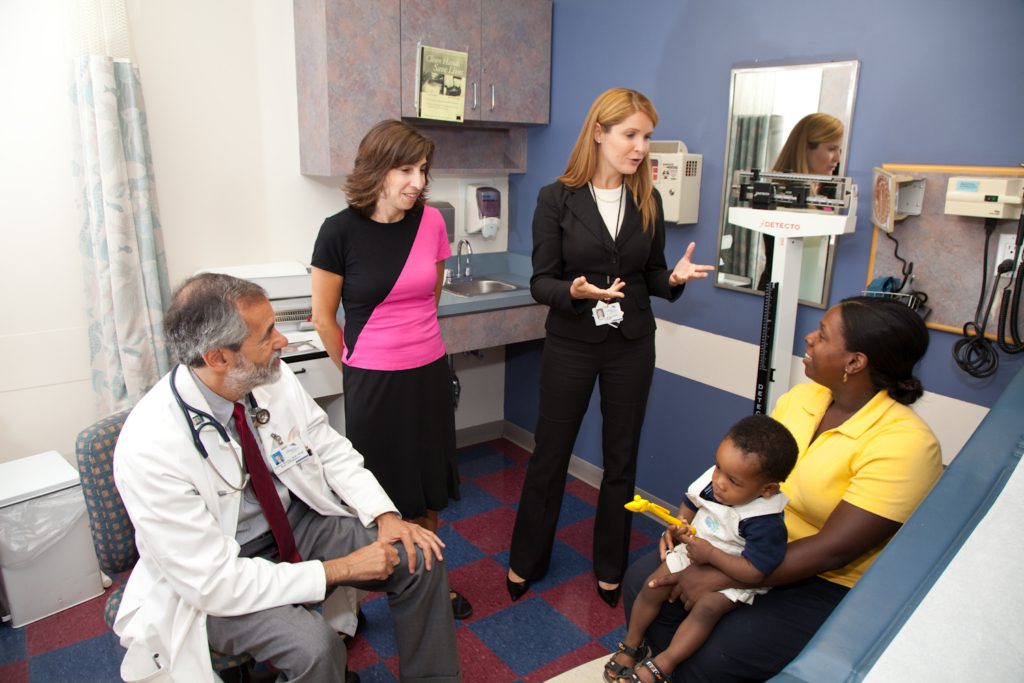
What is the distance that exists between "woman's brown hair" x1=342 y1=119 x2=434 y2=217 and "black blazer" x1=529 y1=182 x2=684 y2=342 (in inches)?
18.0

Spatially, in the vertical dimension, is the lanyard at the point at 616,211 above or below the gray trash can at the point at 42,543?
above

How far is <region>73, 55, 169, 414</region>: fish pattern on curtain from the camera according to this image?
2.61m

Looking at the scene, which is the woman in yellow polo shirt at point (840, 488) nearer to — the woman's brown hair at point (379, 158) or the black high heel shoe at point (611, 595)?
the black high heel shoe at point (611, 595)

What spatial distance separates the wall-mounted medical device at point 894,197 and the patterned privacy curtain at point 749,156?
433 mm

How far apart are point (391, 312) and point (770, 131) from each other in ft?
4.89

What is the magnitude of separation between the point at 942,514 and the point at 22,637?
8.92ft

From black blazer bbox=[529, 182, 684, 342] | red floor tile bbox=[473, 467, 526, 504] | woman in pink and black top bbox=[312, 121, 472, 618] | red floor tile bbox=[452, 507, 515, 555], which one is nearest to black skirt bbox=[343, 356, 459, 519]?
woman in pink and black top bbox=[312, 121, 472, 618]

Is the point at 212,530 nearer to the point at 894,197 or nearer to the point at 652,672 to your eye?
the point at 652,672

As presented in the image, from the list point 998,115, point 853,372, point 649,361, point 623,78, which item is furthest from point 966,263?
point 623,78

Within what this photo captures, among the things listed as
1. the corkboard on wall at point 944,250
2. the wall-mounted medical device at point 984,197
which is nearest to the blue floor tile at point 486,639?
the corkboard on wall at point 944,250

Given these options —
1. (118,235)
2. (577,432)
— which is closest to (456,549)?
(577,432)

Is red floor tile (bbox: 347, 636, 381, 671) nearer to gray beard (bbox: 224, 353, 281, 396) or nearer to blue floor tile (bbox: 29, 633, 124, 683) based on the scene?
blue floor tile (bbox: 29, 633, 124, 683)

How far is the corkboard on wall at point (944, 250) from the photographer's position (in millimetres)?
2129

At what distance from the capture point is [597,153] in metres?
2.38
